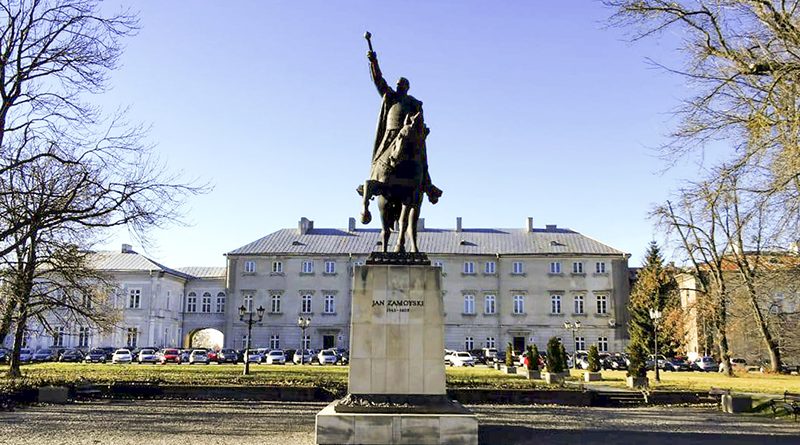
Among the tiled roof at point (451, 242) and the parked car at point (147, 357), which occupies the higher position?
the tiled roof at point (451, 242)

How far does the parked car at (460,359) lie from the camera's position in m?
56.0

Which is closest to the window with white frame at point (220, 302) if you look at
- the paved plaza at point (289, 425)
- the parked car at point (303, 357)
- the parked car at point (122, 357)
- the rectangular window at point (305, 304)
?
the rectangular window at point (305, 304)

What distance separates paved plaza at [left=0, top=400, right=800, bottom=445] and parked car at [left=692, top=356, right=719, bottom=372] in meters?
38.5

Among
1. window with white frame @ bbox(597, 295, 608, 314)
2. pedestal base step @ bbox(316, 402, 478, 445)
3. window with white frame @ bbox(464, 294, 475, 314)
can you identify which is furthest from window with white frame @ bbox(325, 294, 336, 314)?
pedestal base step @ bbox(316, 402, 478, 445)

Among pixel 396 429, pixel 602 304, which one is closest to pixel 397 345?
pixel 396 429

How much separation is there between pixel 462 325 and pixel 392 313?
59.4m

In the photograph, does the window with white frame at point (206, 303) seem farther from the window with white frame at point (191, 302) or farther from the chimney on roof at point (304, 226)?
the chimney on roof at point (304, 226)

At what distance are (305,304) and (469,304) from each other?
16.0m

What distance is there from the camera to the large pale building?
230ft

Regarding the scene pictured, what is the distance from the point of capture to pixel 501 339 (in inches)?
2771

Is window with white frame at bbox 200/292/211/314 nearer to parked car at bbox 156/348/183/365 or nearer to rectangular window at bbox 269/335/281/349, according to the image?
rectangular window at bbox 269/335/281/349

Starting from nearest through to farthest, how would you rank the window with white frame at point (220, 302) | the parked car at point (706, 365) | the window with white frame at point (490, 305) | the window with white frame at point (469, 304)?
the parked car at point (706, 365)
the window with white frame at point (490, 305)
the window with white frame at point (469, 304)
the window with white frame at point (220, 302)

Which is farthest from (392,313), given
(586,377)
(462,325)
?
(462,325)

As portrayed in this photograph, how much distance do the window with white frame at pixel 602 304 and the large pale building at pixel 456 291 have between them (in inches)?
3.8
